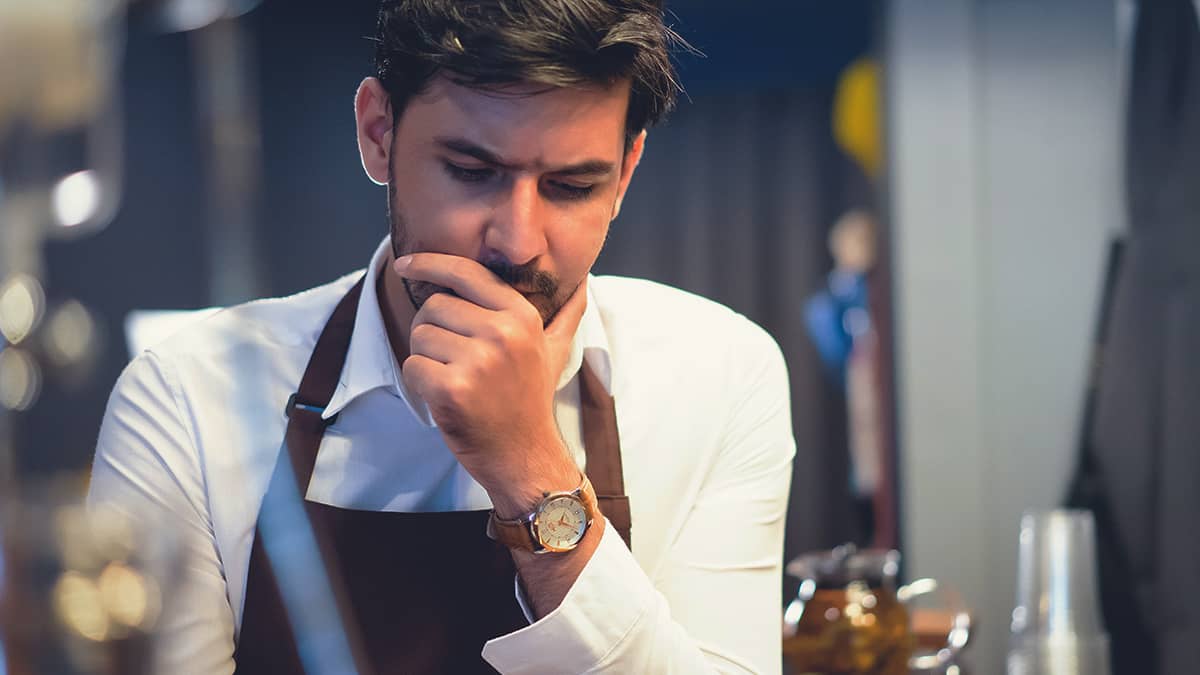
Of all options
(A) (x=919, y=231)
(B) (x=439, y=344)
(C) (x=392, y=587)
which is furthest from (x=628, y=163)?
(A) (x=919, y=231)

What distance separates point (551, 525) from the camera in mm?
1105

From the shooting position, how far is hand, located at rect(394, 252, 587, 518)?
1101mm

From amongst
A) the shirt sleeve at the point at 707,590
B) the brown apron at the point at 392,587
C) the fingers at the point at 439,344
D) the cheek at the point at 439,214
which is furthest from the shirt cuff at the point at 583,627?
the cheek at the point at 439,214

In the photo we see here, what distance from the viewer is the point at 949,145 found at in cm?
345

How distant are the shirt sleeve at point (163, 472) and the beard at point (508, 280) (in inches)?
10.7

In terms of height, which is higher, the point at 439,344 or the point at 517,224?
the point at 517,224

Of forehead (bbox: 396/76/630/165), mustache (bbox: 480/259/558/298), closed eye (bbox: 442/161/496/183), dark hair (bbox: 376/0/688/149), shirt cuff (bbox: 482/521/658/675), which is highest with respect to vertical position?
dark hair (bbox: 376/0/688/149)

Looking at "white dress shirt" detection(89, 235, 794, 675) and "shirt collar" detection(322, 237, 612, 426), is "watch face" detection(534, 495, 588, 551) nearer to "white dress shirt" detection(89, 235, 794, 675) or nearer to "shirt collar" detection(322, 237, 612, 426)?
"white dress shirt" detection(89, 235, 794, 675)

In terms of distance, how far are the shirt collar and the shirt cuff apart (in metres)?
0.29

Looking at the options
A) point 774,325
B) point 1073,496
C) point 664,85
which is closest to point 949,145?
point 1073,496

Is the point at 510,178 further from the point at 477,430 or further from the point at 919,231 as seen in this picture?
the point at 919,231

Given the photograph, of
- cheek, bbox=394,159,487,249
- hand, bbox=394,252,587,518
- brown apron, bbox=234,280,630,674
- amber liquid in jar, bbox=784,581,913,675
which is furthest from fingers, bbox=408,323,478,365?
amber liquid in jar, bbox=784,581,913,675

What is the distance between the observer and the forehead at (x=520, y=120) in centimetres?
117

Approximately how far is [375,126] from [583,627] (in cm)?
58
